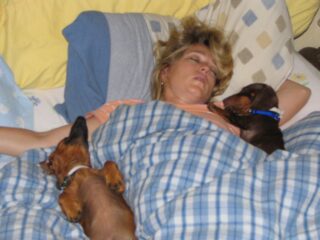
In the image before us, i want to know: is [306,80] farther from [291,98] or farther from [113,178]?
[113,178]

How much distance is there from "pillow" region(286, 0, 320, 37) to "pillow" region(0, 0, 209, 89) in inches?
35.6

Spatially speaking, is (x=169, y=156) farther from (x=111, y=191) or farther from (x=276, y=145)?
(x=276, y=145)

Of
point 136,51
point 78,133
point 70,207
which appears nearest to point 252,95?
point 136,51

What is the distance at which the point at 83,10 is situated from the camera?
2.15m

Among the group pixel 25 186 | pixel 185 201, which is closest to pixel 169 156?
pixel 185 201

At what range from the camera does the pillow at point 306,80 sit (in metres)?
2.10

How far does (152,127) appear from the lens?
5.49 ft

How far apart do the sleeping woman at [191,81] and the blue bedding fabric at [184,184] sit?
0.13 metres

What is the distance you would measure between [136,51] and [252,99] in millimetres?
494

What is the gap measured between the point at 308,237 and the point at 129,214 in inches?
19.9

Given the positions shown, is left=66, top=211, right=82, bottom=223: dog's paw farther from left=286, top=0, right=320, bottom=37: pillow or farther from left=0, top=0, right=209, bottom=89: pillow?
left=286, top=0, right=320, bottom=37: pillow

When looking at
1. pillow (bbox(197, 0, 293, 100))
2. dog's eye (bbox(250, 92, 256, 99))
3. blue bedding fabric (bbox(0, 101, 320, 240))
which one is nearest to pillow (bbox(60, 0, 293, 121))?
pillow (bbox(197, 0, 293, 100))

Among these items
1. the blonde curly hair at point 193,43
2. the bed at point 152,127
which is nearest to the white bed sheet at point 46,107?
the bed at point 152,127

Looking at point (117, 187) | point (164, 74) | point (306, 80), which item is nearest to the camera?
point (117, 187)
